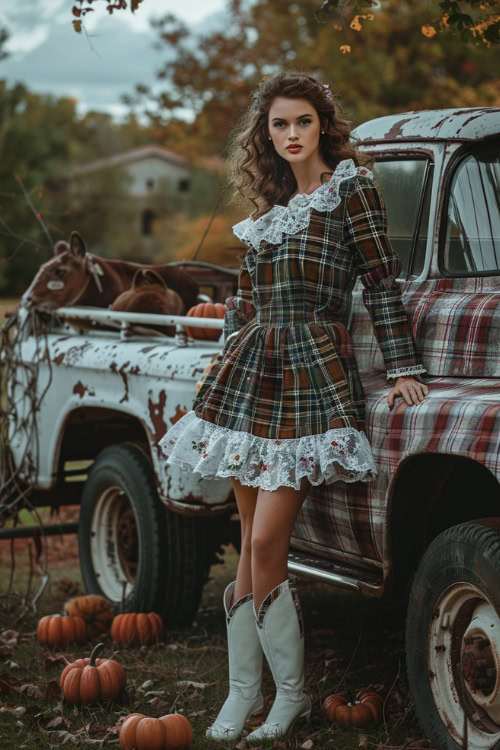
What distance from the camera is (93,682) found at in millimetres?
4410

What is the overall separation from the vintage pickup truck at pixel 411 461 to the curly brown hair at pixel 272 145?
0.35 metres

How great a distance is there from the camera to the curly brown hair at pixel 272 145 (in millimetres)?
3980

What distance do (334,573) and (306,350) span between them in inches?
31.1

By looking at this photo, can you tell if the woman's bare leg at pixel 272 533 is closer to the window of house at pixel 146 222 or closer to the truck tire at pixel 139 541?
the truck tire at pixel 139 541

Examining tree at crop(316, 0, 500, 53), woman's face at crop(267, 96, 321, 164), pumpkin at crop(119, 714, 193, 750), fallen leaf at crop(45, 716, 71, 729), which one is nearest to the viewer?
pumpkin at crop(119, 714, 193, 750)

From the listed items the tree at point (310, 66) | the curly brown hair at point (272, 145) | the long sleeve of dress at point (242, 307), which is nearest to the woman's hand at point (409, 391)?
the long sleeve of dress at point (242, 307)

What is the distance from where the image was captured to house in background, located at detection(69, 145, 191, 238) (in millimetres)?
67125

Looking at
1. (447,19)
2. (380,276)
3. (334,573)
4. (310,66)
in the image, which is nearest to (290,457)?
(334,573)

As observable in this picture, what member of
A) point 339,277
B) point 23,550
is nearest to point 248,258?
point 339,277

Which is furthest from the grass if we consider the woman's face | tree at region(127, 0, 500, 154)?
tree at region(127, 0, 500, 154)

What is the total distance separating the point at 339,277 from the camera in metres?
3.89

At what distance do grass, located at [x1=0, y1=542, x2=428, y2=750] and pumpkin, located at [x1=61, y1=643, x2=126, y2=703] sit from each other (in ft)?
0.18

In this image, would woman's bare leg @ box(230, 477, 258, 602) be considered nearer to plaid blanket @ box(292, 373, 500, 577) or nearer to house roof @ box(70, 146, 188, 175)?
plaid blanket @ box(292, 373, 500, 577)

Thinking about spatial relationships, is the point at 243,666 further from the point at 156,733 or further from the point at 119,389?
the point at 119,389
